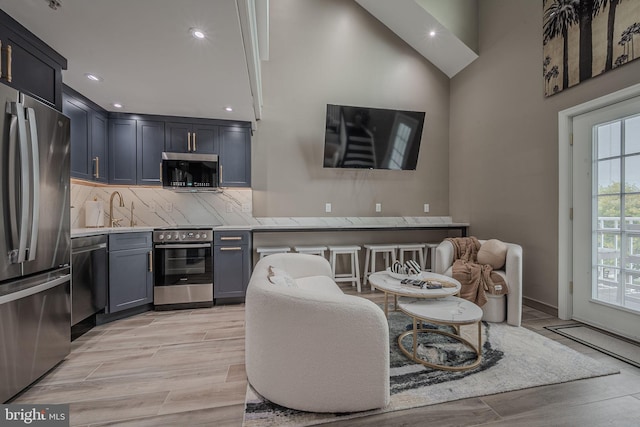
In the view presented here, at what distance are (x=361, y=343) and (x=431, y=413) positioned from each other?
1.94 feet

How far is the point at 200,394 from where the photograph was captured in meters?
1.70

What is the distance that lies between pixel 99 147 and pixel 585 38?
5.31 meters

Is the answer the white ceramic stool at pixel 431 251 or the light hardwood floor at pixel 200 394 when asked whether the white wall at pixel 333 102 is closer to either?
the white ceramic stool at pixel 431 251

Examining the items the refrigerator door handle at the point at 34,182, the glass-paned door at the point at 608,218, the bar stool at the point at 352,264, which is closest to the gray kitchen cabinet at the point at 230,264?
the bar stool at the point at 352,264

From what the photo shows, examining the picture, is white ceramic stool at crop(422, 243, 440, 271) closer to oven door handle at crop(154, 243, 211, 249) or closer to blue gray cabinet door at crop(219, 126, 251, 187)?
blue gray cabinet door at crop(219, 126, 251, 187)

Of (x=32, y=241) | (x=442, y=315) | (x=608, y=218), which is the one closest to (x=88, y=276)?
(x=32, y=241)

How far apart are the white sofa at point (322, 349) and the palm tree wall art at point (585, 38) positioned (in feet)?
10.4

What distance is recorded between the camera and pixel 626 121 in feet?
7.95

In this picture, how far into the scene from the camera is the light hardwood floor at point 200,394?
4.84 feet

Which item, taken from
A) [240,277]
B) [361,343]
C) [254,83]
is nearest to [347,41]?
[254,83]

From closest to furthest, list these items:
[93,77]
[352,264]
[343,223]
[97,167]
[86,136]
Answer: [93,77] → [86,136] → [97,167] → [352,264] → [343,223]

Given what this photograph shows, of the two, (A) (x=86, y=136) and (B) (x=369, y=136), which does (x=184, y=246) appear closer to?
(A) (x=86, y=136)

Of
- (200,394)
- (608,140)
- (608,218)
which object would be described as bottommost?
(200,394)

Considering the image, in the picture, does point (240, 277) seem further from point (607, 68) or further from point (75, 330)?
point (607, 68)
